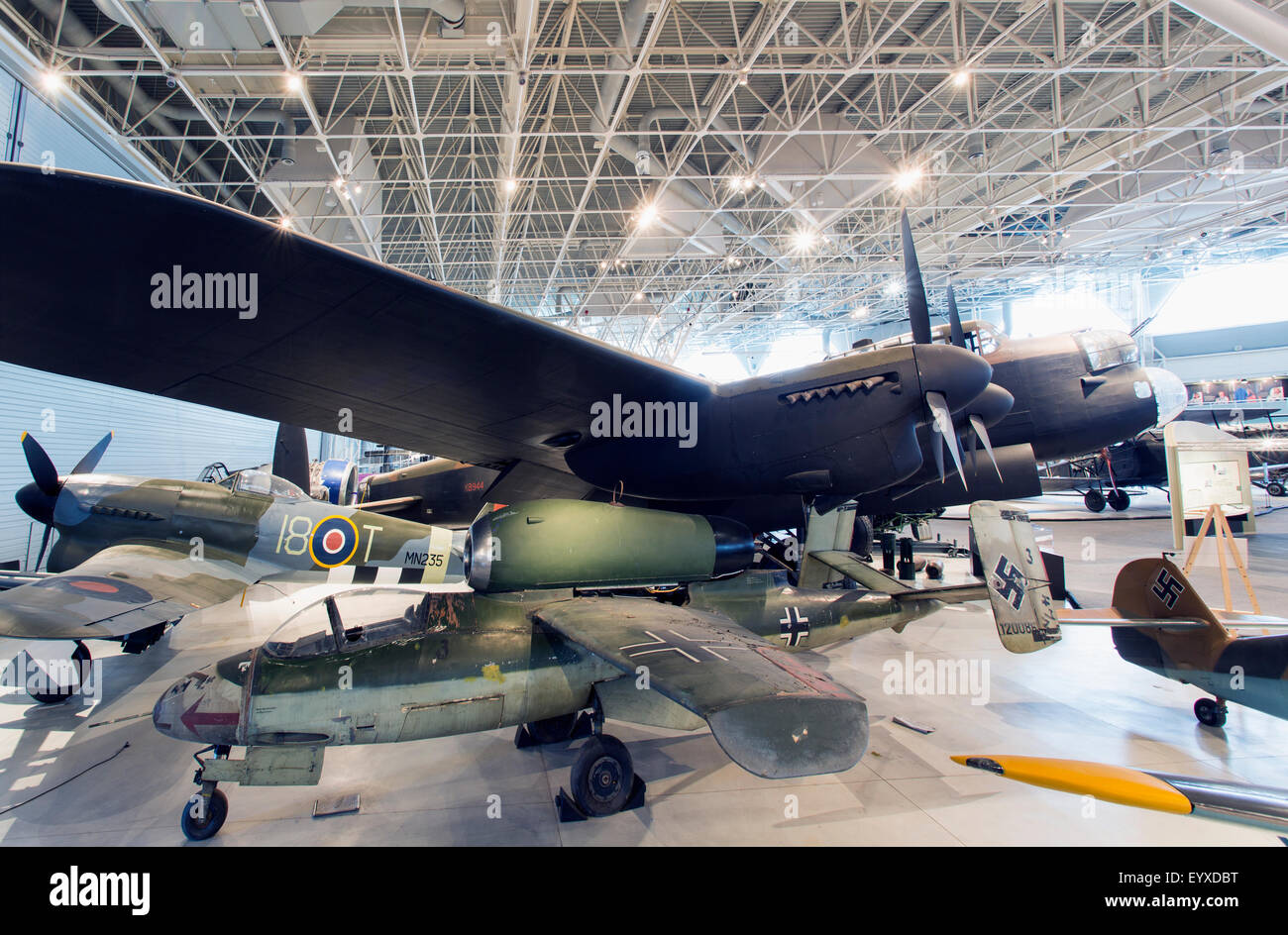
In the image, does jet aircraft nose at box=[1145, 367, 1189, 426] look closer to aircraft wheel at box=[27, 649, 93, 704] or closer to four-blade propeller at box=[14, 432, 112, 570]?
aircraft wheel at box=[27, 649, 93, 704]

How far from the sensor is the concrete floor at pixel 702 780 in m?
3.42

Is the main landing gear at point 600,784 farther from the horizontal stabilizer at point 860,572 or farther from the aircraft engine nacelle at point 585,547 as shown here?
the horizontal stabilizer at point 860,572

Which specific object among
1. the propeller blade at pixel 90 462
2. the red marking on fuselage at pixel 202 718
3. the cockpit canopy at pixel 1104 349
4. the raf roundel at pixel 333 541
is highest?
the cockpit canopy at pixel 1104 349

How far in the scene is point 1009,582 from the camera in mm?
4875

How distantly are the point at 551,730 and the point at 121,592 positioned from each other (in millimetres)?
4290

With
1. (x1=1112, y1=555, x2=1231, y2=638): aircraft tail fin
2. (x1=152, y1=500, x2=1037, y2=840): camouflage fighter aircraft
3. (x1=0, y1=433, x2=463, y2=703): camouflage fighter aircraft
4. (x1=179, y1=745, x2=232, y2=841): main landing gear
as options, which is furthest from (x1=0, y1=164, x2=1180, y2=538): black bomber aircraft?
(x1=0, y1=433, x2=463, y2=703): camouflage fighter aircraft

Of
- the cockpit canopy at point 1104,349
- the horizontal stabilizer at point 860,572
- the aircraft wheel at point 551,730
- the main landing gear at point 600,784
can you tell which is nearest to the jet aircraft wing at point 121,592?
the aircraft wheel at point 551,730

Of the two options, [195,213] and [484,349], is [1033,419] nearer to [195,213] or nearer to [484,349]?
[484,349]

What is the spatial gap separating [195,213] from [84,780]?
14.4 feet

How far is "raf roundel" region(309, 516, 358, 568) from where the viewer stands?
7746 millimetres

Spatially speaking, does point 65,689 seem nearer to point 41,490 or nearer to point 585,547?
point 41,490

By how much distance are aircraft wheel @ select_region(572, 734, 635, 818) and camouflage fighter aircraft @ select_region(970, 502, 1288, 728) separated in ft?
12.0

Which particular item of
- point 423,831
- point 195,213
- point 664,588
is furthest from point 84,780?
point 664,588

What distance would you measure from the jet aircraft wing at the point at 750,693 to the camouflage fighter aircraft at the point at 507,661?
1.1 inches
